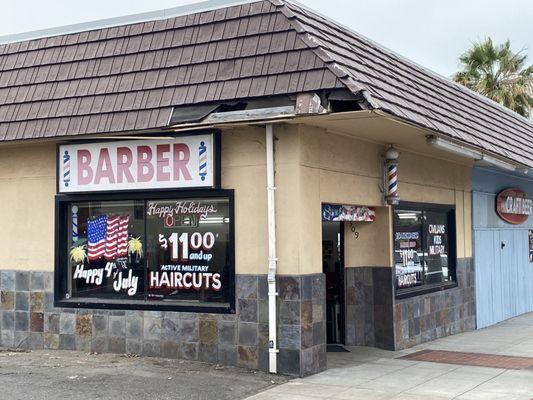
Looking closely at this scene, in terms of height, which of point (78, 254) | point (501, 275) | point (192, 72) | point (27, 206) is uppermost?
point (192, 72)

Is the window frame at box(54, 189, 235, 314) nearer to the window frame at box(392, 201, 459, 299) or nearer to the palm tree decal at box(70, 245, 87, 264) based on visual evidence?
the palm tree decal at box(70, 245, 87, 264)

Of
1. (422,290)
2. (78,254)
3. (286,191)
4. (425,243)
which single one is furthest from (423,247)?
(78,254)

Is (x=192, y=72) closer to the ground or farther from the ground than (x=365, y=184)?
farther from the ground

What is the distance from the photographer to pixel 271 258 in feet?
30.4

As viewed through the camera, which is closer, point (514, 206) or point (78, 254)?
point (78, 254)

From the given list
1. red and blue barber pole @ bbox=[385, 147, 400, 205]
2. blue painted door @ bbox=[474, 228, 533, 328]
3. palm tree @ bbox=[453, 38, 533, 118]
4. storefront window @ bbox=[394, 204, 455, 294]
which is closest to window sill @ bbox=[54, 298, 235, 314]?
red and blue barber pole @ bbox=[385, 147, 400, 205]

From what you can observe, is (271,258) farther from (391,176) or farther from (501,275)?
(501,275)

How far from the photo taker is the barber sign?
9742 millimetres

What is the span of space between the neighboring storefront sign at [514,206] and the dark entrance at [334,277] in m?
5.57

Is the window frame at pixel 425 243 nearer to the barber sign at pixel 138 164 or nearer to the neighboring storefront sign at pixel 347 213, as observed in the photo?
the neighboring storefront sign at pixel 347 213

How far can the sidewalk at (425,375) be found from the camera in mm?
8266

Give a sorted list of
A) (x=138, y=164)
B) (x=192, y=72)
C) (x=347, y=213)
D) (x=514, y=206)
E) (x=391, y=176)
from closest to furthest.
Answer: (x=192, y=72)
(x=138, y=164)
(x=347, y=213)
(x=391, y=176)
(x=514, y=206)

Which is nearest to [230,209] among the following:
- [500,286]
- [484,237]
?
[484,237]

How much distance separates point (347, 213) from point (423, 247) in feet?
8.93
